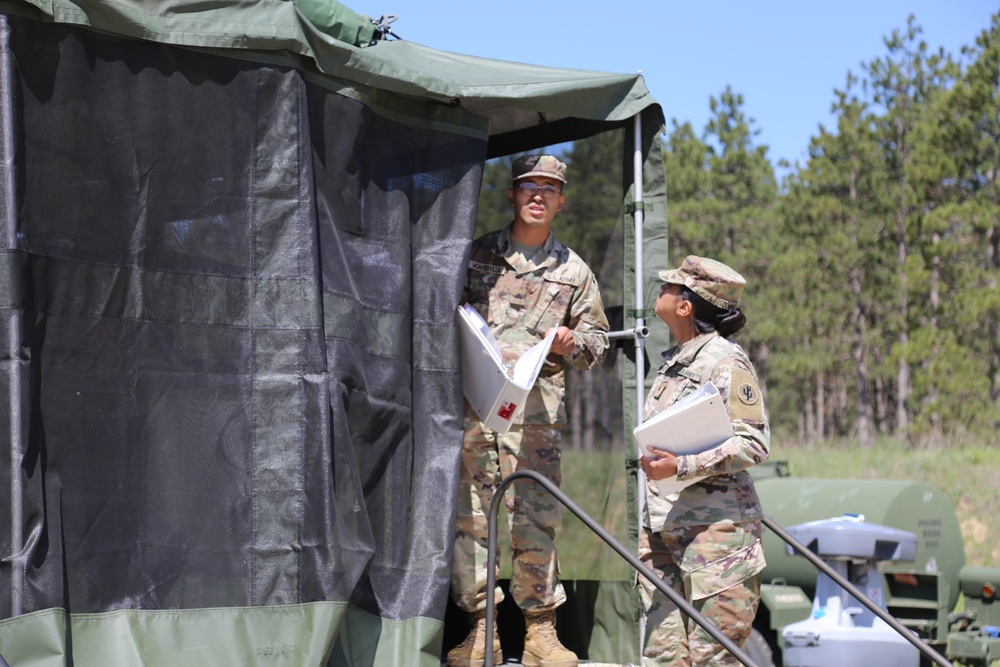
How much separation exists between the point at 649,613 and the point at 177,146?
2462mm

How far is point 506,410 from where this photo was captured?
4.93 meters

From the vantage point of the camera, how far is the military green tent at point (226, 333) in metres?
3.83

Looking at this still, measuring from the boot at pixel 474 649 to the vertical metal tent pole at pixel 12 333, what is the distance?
81.1 inches

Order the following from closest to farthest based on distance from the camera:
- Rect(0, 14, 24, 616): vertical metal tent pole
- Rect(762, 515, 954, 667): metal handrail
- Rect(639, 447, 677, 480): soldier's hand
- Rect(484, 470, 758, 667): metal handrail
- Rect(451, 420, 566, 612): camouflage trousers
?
1. Rect(0, 14, 24, 616): vertical metal tent pole
2. Rect(484, 470, 758, 667): metal handrail
3. Rect(762, 515, 954, 667): metal handrail
4. Rect(639, 447, 677, 480): soldier's hand
5. Rect(451, 420, 566, 612): camouflage trousers

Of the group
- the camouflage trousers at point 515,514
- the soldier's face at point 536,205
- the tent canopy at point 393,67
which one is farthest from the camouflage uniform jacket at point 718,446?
the tent canopy at point 393,67

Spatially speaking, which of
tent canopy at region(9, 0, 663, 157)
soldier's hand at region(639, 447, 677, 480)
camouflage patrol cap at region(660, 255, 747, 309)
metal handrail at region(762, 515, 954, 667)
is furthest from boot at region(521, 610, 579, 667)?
tent canopy at region(9, 0, 663, 157)

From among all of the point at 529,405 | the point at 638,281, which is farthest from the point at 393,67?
the point at 638,281

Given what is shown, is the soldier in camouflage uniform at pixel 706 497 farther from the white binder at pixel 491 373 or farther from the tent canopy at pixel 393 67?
the tent canopy at pixel 393 67

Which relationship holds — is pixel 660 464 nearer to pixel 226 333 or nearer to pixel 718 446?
pixel 718 446

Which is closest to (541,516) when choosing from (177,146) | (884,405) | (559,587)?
(559,587)

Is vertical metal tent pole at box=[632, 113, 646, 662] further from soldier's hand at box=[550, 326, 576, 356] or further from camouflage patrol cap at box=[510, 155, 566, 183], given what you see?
soldier's hand at box=[550, 326, 576, 356]

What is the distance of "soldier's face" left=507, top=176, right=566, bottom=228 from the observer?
5.54m

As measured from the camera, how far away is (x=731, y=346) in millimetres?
4664

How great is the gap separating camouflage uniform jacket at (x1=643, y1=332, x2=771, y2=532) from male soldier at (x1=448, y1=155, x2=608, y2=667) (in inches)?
25.2
